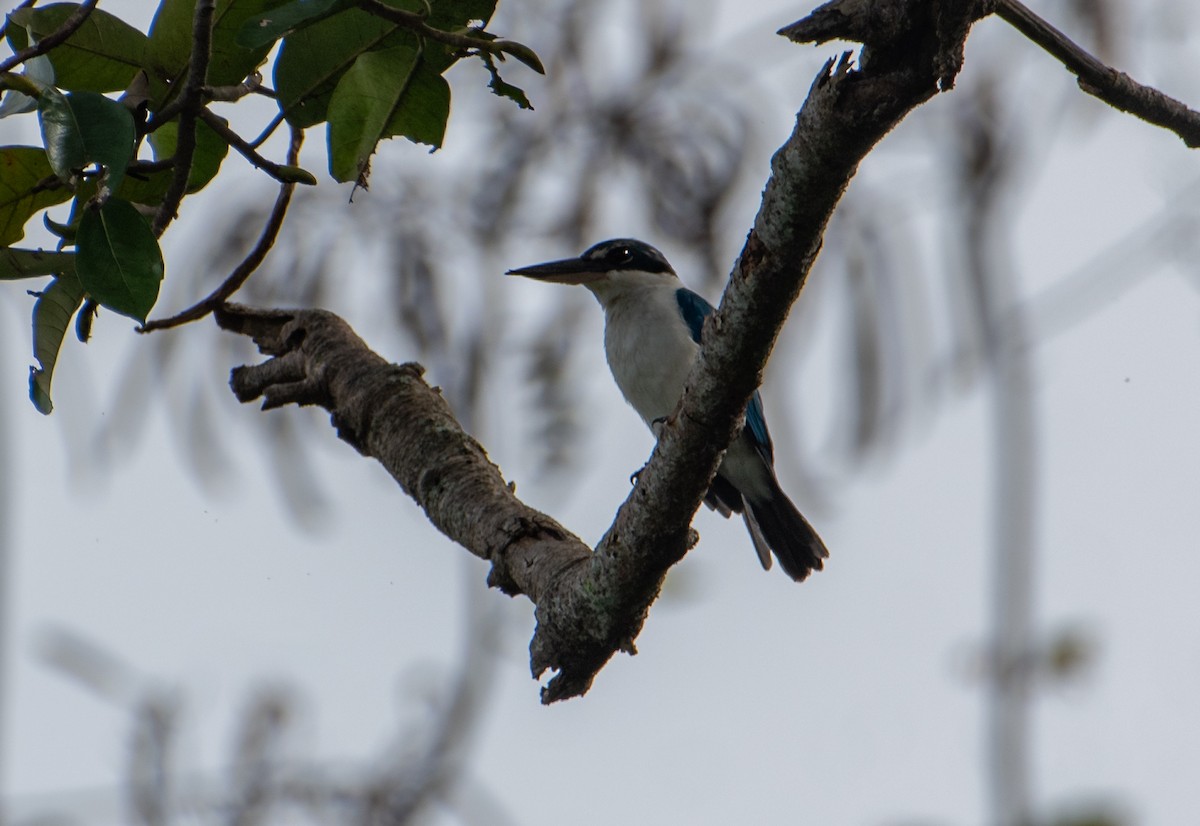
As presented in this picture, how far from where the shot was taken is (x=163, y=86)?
2.70 m

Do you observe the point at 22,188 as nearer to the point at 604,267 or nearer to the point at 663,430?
the point at 663,430

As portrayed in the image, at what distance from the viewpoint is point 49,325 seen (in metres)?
2.58

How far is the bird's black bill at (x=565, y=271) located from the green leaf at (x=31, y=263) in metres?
3.47

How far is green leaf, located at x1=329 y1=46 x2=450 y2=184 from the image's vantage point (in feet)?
8.98

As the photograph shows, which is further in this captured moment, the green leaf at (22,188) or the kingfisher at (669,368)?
the kingfisher at (669,368)

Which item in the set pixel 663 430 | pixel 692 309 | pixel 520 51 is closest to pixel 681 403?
pixel 663 430

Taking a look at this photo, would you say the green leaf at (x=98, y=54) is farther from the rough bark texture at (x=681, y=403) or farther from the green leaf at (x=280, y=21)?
the rough bark texture at (x=681, y=403)

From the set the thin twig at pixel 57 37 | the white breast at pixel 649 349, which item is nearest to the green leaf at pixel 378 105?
the thin twig at pixel 57 37

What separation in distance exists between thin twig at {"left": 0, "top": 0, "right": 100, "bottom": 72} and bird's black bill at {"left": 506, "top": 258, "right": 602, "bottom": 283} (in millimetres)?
3611

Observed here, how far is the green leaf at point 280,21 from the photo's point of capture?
2404 mm

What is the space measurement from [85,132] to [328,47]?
0.62 m

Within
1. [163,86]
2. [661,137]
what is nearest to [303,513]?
[661,137]

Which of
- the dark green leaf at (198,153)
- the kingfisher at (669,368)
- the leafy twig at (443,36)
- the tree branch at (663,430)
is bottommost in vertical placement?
the tree branch at (663,430)

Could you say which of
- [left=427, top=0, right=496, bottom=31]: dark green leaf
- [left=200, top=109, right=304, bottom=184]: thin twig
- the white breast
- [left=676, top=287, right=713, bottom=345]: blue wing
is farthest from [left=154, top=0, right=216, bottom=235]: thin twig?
[left=676, top=287, right=713, bottom=345]: blue wing
